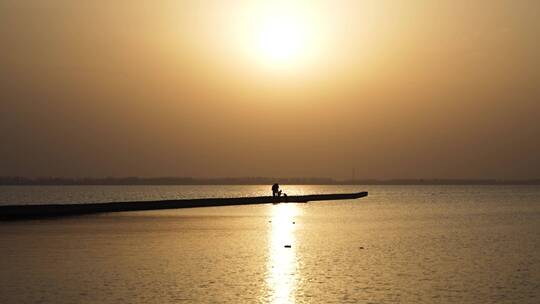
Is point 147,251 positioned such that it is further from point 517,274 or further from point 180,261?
point 517,274

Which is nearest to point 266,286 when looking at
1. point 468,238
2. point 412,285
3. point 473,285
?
point 412,285

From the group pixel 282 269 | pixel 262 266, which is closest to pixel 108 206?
pixel 262 266

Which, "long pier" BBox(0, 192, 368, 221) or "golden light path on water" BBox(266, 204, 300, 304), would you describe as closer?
"golden light path on water" BBox(266, 204, 300, 304)

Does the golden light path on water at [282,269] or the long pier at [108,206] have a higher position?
the long pier at [108,206]

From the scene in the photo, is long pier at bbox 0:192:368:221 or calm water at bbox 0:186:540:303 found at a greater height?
long pier at bbox 0:192:368:221

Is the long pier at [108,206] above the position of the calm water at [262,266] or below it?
above

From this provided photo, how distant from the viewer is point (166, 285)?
27.3 meters

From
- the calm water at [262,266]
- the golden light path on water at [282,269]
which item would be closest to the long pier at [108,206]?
the calm water at [262,266]

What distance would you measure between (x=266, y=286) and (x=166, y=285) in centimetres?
355

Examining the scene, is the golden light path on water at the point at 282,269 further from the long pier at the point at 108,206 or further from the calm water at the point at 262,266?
the long pier at the point at 108,206

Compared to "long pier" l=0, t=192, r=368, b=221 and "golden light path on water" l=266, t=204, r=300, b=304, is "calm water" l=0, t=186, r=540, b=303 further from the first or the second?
"long pier" l=0, t=192, r=368, b=221

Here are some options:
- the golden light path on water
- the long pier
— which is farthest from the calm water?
the long pier

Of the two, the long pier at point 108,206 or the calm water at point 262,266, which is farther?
the long pier at point 108,206

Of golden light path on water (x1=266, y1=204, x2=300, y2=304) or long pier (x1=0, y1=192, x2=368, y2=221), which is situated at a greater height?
long pier (x1=0, y1=192, x2=368, y2=221)
